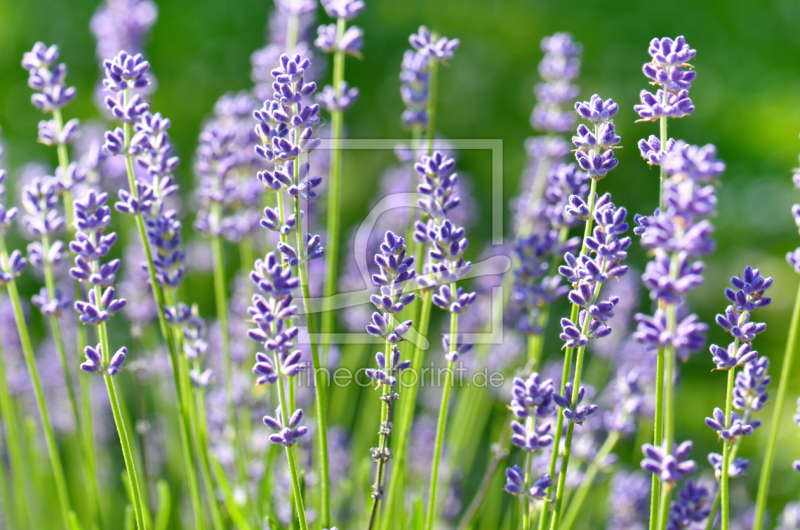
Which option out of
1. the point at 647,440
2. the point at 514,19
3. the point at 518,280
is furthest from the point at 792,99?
the point at 518,280

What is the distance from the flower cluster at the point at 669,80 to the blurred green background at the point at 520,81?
260 cm

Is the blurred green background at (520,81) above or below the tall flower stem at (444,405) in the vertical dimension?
above

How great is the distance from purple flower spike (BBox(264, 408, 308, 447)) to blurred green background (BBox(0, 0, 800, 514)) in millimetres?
2619

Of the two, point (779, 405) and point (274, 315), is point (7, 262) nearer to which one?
point (274, 315)

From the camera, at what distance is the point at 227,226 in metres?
1.33

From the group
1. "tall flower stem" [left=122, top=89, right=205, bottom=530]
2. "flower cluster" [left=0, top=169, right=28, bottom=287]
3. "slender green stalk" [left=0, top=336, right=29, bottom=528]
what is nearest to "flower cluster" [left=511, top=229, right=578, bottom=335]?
"tall flower stem" [left=122, top=89, right=205, bottom=530]

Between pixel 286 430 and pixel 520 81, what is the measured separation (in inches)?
128

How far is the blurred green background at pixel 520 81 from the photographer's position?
3373 mm

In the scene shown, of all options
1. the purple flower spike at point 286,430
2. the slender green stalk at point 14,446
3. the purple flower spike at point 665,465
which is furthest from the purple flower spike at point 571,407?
the slender green stalk at point 14,446

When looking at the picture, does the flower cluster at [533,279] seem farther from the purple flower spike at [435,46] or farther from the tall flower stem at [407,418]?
the purple flower spike at [435,46]

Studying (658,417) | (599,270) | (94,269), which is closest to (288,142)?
(94,269)

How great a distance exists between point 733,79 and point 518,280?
305 cm

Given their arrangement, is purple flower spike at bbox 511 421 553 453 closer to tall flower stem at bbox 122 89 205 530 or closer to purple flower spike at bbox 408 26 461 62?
tall flower stem at bbox 122 89 205 530

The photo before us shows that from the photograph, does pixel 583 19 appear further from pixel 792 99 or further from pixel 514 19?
pixel 792 99
